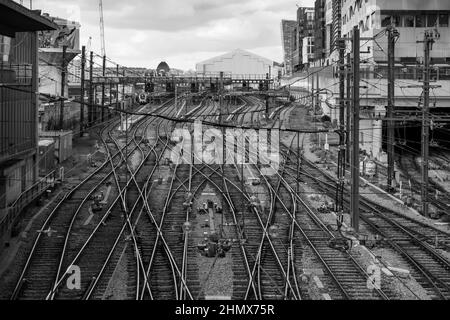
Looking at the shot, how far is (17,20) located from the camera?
13617 mm

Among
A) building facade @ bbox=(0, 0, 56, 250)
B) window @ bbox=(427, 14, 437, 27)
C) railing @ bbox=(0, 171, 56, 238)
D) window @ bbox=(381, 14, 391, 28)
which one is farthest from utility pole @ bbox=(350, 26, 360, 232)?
window @ bbox=(427, 14, 437, 27)

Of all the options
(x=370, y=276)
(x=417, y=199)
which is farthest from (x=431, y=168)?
(x=370, y=276)

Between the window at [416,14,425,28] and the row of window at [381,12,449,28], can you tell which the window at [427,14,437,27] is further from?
the window at [416,14,425,28]

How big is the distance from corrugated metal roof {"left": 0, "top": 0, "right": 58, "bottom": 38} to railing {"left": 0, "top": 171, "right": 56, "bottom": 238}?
→ 3.71 metres

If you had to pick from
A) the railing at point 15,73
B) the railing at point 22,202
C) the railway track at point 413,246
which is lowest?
the railway track at point 413,246

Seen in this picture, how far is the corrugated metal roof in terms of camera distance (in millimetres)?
11998

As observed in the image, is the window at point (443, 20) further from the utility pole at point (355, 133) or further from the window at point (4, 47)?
the window at point (4, 47)

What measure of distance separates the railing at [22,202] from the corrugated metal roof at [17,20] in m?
3.71

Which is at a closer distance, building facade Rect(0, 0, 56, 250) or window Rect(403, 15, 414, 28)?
building facade Rect(0, 0, 56, 250)

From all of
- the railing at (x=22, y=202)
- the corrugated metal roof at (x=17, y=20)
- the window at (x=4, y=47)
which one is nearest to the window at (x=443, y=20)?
the railing at (x=22, y=202)

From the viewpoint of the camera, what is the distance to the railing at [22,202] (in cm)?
1145

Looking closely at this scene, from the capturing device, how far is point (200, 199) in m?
15.4

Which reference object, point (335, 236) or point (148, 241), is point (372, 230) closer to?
point (335, 236)

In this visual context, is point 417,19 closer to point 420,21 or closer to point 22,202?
point 420,21
